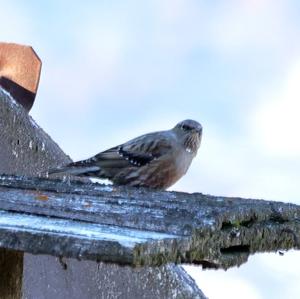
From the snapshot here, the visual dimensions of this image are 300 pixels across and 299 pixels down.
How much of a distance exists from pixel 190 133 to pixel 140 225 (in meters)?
3.58

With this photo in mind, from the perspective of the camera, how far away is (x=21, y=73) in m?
5.25

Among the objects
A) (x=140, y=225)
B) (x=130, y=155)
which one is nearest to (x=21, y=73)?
(x=130, y=155)

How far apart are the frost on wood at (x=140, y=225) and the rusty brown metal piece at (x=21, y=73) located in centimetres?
211

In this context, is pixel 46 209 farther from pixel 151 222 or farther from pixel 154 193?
pixel 154 193

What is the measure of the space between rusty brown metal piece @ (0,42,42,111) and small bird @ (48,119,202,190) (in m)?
0.53

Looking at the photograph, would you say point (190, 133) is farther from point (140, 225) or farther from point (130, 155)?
point (140, 225)

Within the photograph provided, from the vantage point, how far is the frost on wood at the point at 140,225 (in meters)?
2.08

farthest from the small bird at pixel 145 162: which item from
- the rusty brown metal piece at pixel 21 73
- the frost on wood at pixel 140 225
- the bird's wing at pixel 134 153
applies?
the frost on wood at pixel 140 225

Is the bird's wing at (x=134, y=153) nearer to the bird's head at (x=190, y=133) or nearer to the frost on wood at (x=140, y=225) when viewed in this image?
the bird's head at (x=190, y=133)

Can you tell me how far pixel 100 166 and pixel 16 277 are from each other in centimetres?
262

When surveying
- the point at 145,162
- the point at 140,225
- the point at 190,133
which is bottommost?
the point at 140,225

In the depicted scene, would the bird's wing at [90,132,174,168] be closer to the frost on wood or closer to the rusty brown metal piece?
the rusty brown metal piece

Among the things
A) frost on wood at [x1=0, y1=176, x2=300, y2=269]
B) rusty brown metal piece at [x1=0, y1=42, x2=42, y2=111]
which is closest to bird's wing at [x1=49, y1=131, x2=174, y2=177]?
rusty brown metal piece at [x1=0, y1=42, x2=42, y2=111]

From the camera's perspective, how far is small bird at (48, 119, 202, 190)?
5402mm
